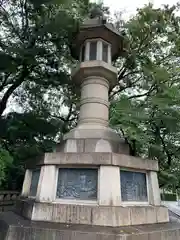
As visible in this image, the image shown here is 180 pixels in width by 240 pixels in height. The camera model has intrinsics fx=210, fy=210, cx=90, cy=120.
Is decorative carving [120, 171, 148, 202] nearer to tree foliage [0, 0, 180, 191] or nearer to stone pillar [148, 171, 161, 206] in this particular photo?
stone pillar [148, 171, 161, 206]

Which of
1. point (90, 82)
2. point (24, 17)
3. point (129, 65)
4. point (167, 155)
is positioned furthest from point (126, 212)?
point (24, 17)

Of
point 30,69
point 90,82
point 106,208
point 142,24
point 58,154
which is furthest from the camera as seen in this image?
point 30,69

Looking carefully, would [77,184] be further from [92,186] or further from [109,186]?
[109,186]

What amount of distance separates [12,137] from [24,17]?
420 centimetres

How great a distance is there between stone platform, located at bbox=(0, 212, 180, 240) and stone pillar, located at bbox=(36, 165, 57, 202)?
0.45 m

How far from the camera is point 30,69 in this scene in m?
7.35

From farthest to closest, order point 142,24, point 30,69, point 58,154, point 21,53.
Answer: point 30,69, point 142,24, point 21,53, point 58,154

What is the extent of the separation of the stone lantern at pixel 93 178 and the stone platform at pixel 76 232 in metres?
0.21

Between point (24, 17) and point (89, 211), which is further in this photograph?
point (24, 17)

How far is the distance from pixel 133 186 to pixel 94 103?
1901mm

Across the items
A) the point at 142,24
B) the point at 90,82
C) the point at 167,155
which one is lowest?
the point at 167,155

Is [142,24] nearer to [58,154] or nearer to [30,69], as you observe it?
[30,69]

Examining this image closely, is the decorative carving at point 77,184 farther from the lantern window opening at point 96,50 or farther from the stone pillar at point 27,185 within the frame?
the lantern window opening at point 96,50

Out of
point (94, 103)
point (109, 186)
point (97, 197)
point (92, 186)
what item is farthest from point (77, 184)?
point (94, 103)
